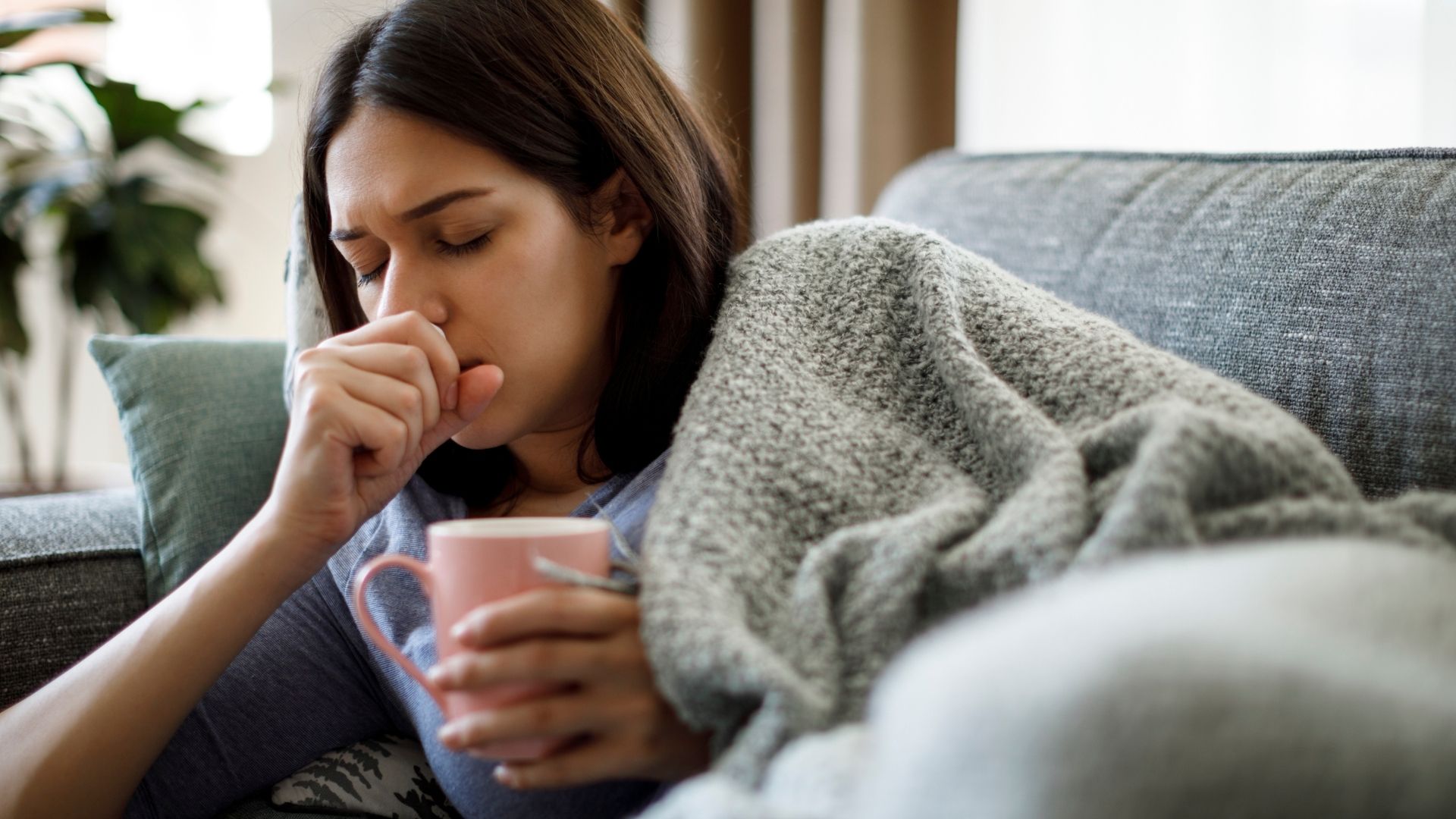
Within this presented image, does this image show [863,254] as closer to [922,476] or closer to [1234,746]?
[922,476]

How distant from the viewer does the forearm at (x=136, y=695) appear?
2.46 ft

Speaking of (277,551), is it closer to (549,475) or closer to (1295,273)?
(549,475)

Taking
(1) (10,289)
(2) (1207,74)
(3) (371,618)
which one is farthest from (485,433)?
(1) (10,289)

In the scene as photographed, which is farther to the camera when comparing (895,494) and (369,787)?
(369,787)

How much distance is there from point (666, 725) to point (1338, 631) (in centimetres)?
32

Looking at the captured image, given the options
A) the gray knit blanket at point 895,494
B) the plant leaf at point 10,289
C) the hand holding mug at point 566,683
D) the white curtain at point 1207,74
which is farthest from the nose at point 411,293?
the plant leaf at point 10,289

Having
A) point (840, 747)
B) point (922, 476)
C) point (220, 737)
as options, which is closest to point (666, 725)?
point (840, 747)

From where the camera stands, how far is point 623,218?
938mm

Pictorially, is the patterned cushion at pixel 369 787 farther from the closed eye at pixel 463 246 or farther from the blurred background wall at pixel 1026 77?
the blurred background wall at pixel 1026 77

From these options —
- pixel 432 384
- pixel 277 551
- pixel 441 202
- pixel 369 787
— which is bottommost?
pixel 369 787

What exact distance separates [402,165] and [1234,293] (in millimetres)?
668

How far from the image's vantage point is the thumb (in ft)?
2.57

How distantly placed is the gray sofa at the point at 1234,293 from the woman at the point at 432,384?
116 mm

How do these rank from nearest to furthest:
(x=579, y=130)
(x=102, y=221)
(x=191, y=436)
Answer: (x=579, y=130), (x=191, y=436), (x=102, y=221)
